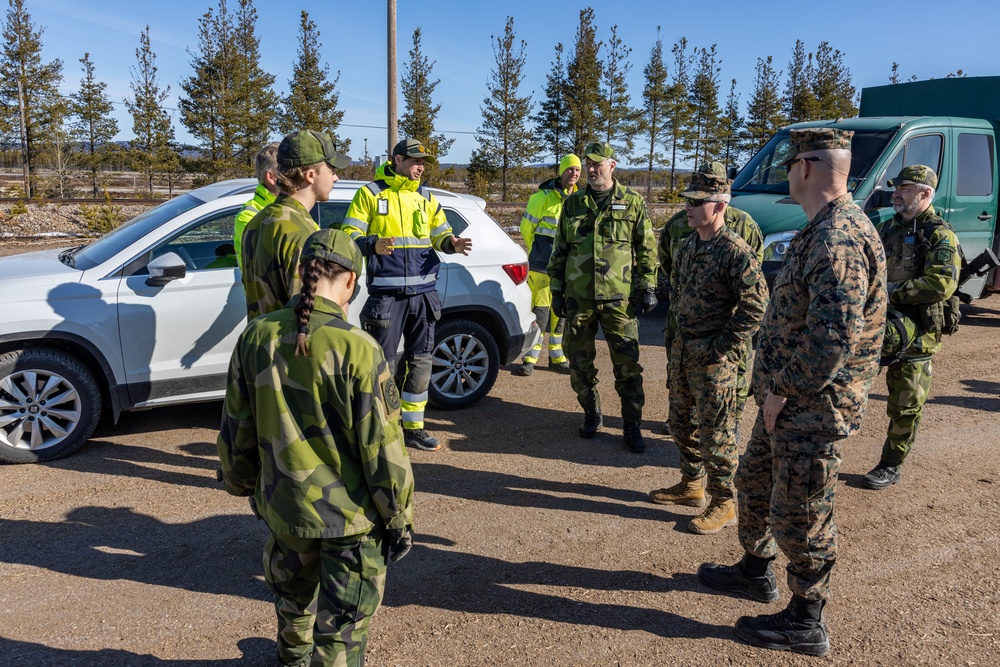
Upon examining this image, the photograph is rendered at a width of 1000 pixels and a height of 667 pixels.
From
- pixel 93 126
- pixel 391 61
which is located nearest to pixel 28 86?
pixel 93 126

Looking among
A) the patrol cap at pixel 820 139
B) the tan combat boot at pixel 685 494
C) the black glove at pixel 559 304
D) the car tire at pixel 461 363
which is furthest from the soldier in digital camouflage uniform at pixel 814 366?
the car tire at pixel 461 363

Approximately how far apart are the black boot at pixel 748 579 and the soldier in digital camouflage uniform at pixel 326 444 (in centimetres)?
193

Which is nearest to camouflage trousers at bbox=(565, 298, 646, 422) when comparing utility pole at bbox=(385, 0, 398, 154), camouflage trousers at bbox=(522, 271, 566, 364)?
camouflage trousers at bbox=(522, 271, 566, 364)

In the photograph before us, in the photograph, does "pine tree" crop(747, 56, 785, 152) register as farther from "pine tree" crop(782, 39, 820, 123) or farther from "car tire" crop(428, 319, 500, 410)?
"car tire" crop(428, 319, 500, 410)

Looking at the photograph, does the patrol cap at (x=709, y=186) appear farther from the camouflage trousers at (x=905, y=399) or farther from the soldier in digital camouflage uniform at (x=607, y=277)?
the camouflage trousers at (x=905, y=399)

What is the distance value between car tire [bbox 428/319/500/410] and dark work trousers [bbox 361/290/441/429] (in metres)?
0.69

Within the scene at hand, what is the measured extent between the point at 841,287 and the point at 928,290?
2423 mm

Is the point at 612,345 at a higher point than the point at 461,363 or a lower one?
higher

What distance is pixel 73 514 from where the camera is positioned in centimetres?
439

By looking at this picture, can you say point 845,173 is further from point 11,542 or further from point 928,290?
point 11,542

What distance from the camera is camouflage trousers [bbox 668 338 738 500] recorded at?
13.8ft

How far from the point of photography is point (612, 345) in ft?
18.5

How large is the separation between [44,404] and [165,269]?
1213mm

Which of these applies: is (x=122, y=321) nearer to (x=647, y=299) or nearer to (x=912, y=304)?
(x=647, y=299)
